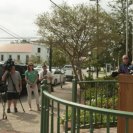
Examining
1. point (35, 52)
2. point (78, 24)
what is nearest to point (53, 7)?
point (78, 24)

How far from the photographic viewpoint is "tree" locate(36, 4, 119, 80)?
81.1 feet

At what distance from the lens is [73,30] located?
24.8 meters

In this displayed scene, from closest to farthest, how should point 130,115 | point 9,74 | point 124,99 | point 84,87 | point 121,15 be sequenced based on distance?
1. point 130,115
2. point 124,99
3. point 84,87
4. point 9,74
5. point 121,15

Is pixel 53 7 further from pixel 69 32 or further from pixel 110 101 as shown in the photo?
pixel 110 101

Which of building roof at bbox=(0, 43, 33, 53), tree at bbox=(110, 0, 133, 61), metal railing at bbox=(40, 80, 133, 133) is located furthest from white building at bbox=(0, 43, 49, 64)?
metal railing at bbox=(40, 80, 133, 133)

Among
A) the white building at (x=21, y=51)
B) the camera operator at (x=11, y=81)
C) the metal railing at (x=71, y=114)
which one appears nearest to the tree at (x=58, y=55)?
the camera operator at (x=11, y=81)

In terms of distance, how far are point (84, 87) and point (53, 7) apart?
1673 centimetres

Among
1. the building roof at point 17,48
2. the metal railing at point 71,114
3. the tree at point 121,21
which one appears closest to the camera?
the metal railing at point 71,114

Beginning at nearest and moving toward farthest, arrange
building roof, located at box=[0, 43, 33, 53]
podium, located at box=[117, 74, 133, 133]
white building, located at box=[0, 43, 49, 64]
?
podium, located at box=[117, 74, 133, 133] < white building, located at box=[0, 43, 49, 64] < building roof, located at box=[0, 43, 33, 53]

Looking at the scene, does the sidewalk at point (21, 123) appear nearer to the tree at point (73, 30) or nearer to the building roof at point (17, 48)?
the tree at point (73, 30)

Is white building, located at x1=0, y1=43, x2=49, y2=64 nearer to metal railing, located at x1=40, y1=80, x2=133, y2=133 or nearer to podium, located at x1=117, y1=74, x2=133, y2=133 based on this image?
podium, located at x1=117, y1=74, x2=133, y2=133

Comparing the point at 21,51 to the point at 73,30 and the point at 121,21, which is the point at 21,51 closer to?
the point at 121,21

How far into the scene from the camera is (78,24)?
81.6ft

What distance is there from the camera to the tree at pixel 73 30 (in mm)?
24734
